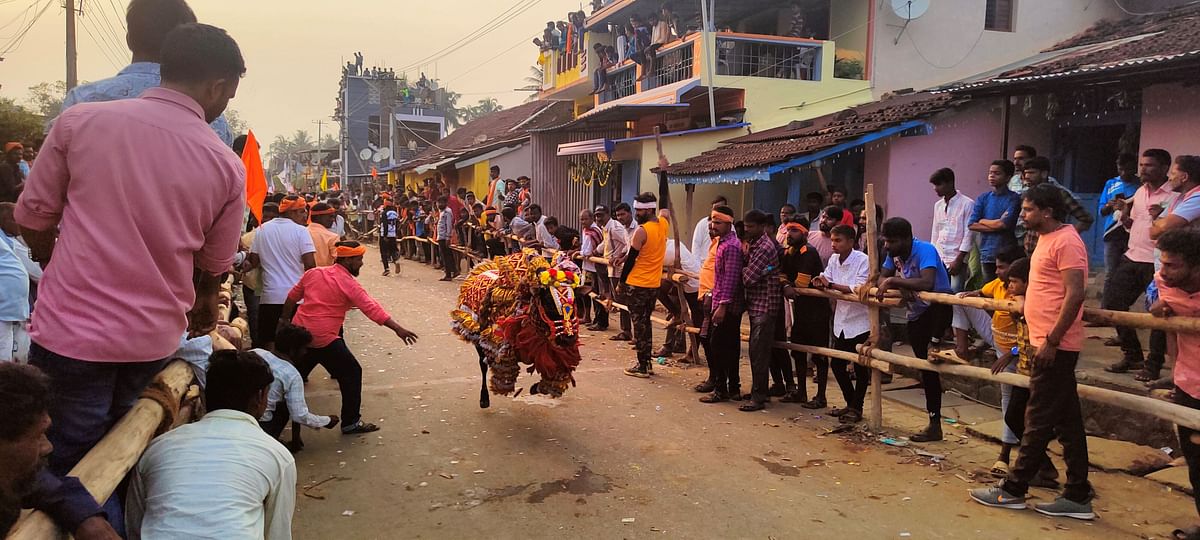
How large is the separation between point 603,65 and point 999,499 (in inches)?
719

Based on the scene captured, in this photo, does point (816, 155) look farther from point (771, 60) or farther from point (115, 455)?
point (115, 455)

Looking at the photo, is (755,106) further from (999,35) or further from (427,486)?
(427,486)

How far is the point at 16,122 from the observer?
778 inches

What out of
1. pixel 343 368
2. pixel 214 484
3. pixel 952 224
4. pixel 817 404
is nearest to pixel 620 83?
pixel 952 224

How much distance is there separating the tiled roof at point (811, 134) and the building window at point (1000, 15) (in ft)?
15.5

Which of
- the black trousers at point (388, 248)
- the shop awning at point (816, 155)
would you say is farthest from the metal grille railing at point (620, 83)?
the shop awning at point (816, 155)

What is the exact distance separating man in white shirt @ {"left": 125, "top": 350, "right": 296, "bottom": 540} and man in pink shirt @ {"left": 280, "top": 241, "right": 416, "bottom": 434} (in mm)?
3110

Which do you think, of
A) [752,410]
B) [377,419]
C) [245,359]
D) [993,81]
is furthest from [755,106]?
[245,359]

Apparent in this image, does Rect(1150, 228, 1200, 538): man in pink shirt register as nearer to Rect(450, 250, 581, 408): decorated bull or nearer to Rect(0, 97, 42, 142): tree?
Rect(450, 250, 581, 408): decorated bull

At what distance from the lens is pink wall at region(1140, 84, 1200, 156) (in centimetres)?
814

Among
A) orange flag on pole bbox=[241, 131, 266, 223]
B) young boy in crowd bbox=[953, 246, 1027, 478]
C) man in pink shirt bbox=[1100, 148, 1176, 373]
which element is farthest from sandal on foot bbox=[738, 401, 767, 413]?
orange flag on pole bbox=[241, 131, 266, 223]

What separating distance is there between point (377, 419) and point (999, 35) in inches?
601

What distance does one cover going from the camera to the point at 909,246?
21.0ft

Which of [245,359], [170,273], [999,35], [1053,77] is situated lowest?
[245,359]
